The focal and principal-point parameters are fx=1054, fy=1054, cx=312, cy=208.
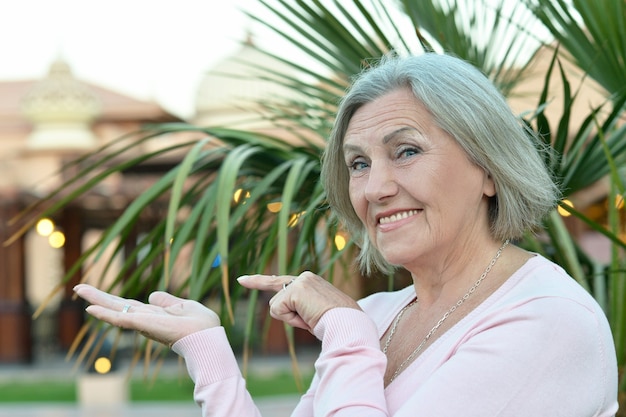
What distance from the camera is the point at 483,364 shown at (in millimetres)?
1397

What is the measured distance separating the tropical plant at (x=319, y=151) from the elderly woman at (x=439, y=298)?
554mm

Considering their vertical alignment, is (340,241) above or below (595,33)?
below

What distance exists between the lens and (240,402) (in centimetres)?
157

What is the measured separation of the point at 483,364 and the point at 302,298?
33 centimetres

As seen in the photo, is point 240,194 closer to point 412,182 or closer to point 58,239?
point 412,182

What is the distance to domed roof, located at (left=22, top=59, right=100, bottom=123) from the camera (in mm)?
21109

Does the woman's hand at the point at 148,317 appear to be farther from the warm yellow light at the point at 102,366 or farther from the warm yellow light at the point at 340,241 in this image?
the warm yellow light at the point at 102,366

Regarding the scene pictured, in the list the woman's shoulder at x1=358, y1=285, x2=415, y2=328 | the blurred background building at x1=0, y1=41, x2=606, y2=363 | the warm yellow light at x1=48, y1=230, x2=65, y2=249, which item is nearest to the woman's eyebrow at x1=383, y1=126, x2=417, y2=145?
the woman's shoulder at x1=358, y1=285, x2=415, y2=328

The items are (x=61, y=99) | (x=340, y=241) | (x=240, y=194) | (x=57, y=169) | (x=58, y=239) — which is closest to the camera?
(x=340, y=241)

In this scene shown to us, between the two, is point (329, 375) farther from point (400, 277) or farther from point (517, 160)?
point (400, 277)

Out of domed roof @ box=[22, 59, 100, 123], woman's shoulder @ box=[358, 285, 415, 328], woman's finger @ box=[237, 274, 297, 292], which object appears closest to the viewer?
woman's finger @ box=[237, 274, 297, 292]

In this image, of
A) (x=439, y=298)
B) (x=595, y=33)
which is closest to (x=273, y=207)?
(x=595, y=33)

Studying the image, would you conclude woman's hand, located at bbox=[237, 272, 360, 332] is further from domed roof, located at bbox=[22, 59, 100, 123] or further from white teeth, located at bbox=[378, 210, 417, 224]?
domed roof, located at bbox=[22, 59, 100, 123]

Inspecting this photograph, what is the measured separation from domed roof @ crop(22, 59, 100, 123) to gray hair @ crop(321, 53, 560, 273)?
20.0 meters
